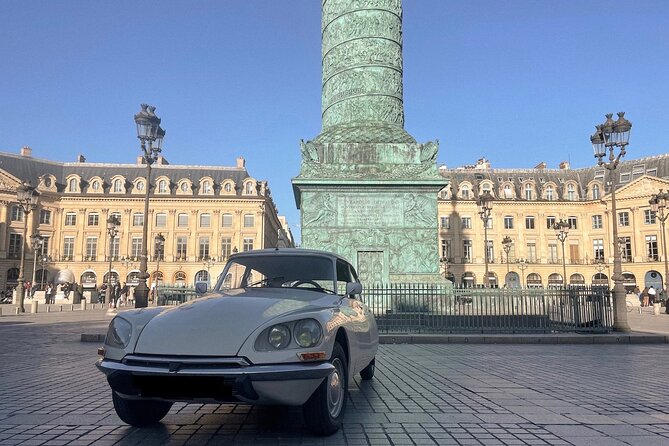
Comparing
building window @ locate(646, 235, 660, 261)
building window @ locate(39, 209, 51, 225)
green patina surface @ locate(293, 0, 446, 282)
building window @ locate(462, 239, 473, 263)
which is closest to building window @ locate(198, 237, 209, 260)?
building window @ locate(39, 209, 51, 225)

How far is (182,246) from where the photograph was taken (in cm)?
6681

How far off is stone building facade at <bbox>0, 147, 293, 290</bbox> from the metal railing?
53.2m

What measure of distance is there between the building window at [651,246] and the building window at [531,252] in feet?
40.7

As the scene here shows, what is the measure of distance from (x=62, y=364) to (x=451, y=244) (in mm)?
60238

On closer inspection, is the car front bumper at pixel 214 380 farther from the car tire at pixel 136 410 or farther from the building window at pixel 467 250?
the building window at pixel 467 250

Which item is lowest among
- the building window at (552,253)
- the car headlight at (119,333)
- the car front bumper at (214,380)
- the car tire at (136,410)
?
the car tire at (136,410)

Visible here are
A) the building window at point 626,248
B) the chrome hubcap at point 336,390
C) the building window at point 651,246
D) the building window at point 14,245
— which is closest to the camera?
the chrome hubcap at point 336,390

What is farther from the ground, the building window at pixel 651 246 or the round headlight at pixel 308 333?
the building window at pixel 651 246

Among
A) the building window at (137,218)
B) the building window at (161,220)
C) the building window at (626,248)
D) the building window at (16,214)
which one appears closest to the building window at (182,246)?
the building window at (161,220)

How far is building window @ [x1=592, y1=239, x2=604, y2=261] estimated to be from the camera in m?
65.3

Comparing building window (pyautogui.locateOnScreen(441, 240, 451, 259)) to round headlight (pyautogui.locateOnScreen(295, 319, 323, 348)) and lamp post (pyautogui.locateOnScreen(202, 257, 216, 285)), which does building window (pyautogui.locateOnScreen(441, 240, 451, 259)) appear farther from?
round headlight (pyautogui.locateOnScreen(295, 319, 323, 348))

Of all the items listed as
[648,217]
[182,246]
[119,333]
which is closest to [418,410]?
[119,333]

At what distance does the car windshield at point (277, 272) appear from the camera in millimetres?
5215

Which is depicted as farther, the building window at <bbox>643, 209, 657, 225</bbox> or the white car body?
the building window at <bbox>643, 209, 657, 225</bbox>
